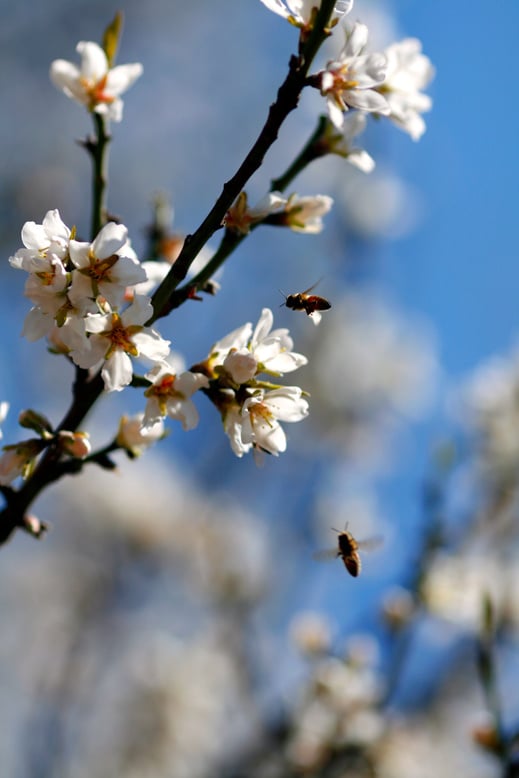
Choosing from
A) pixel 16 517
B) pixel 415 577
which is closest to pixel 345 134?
pixel 16 517

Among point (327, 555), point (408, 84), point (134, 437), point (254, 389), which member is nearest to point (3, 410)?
point (134, 437)

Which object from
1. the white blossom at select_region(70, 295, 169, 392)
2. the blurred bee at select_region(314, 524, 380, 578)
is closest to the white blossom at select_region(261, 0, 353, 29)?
the white blossom at select_region(70, 295, 169, 392)

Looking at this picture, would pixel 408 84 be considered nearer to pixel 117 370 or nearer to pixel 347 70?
pixel 347 70

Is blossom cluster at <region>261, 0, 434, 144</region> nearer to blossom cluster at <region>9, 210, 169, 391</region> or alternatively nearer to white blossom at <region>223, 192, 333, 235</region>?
white blossom at <region>223, 192, 333, 235</region>

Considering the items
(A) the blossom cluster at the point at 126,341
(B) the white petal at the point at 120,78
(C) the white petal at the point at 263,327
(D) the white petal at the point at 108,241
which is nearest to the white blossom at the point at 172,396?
(A) the blossom cluster at the point at 126,341

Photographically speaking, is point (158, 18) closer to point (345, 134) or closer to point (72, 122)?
point (72, 122)

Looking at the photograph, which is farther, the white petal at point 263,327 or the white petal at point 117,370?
the white petal at point 263,327

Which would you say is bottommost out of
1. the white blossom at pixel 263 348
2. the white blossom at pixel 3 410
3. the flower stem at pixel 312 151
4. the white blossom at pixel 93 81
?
the white blossom at pixel 3 410

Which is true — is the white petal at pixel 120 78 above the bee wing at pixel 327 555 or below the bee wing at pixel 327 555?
above

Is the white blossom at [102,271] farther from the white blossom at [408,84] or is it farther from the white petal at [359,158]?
the white blossom at [408,84]
